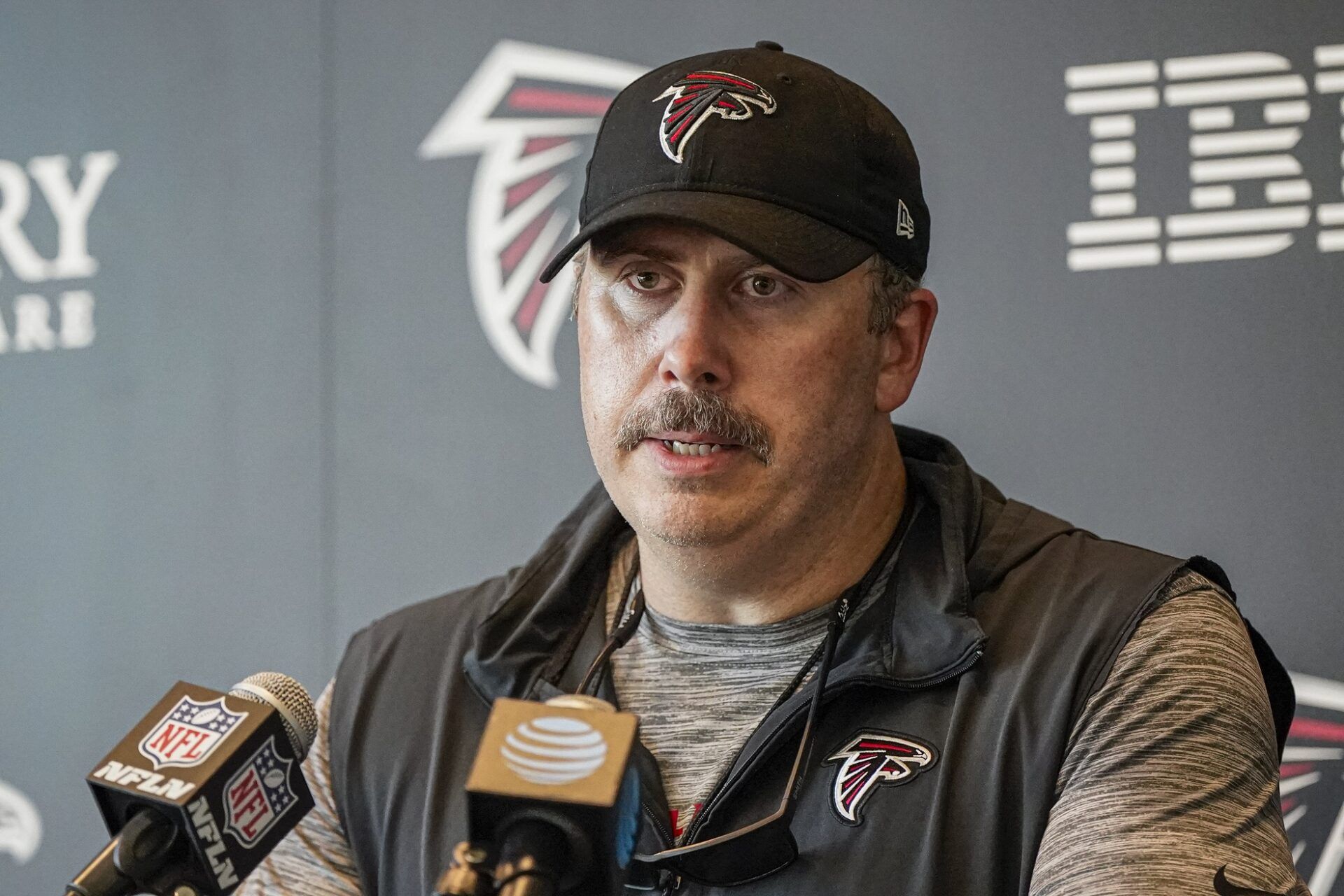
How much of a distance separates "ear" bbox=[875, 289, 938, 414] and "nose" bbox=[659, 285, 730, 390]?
0.19 m

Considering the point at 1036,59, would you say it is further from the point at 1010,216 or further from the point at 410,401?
the point at 410,401

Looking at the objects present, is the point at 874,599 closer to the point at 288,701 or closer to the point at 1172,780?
the point at 1172,780

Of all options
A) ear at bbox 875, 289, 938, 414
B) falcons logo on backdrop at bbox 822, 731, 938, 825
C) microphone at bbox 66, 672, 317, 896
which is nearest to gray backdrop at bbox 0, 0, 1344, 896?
ear at bbox 875, 289, 938, 414

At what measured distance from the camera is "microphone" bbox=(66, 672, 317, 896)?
0.90 m

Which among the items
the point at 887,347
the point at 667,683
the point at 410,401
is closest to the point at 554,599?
the point at 667,683

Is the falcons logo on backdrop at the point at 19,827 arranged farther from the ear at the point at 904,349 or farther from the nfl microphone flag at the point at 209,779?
the ear at the point at 904,349

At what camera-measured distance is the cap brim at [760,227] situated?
1283 millimetres

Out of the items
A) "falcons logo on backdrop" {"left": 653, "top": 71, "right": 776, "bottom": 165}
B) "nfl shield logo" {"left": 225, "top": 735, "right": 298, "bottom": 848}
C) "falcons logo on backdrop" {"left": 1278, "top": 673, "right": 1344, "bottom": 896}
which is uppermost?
"falcons logo on backdrop" {"left": 653, "top": 71, "right": 776, "bottom": 165}

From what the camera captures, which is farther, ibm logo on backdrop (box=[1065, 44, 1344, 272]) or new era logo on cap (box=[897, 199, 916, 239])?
ibm logo on backdrop (box=[1065, 44, 1344, 272])

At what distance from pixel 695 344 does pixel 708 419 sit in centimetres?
7

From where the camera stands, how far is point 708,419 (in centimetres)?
130

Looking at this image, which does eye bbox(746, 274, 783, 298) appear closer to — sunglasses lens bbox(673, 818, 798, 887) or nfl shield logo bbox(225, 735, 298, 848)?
sunglasses lens bbox(673, 818, 798, 887)

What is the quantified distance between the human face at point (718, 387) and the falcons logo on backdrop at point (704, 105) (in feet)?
0.27

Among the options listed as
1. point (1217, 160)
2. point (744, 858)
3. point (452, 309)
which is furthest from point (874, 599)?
point (452, 309)
